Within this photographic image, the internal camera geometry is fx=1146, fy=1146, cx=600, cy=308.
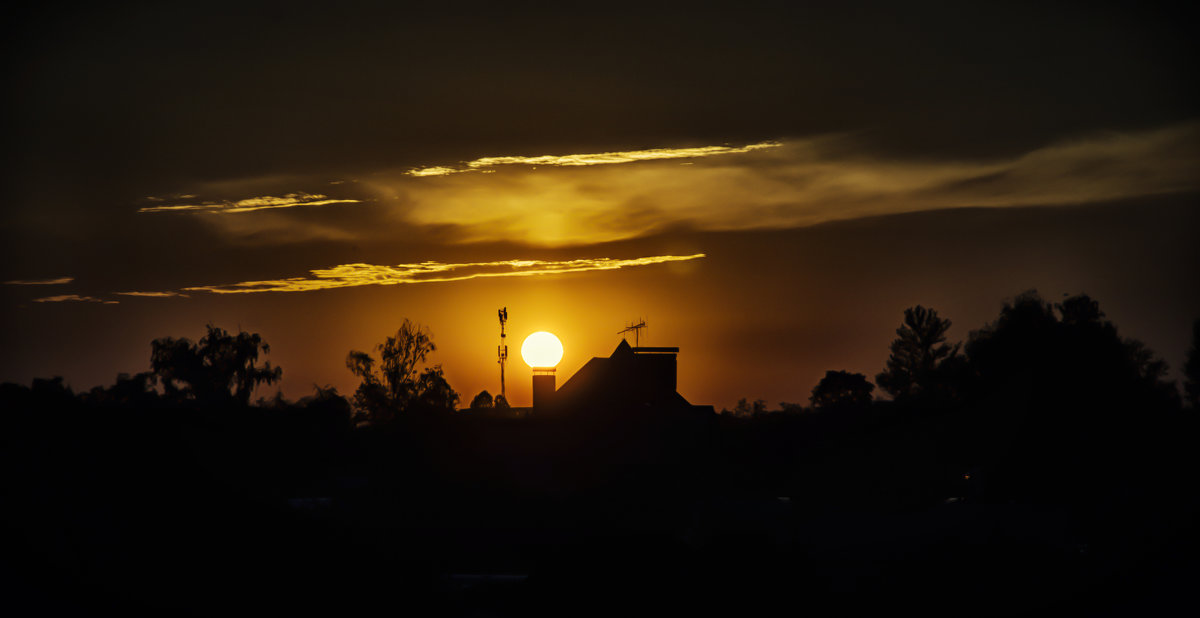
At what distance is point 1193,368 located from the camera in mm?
108375

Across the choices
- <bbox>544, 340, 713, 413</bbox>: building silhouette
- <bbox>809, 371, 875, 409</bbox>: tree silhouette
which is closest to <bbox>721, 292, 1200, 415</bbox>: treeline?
<bbox>544, 340, 713, 413</bbox>: building silhouette

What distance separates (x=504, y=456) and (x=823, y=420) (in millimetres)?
36205

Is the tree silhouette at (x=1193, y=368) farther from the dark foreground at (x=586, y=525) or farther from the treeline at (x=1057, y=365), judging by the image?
the dark foreground at (x=586, y=525)

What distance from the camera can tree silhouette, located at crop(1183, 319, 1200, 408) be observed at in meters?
108

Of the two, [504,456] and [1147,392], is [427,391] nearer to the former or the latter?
[504,456]

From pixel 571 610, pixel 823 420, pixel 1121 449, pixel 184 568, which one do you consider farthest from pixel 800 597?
pixel 823 420

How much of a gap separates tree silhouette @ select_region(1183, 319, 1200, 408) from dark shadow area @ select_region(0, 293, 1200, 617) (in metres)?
30.2

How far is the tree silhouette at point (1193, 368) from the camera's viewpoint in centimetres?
10812

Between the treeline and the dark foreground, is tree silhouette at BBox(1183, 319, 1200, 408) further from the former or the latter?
the dark foreground

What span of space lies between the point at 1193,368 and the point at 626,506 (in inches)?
3198

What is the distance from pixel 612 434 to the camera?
169 ft

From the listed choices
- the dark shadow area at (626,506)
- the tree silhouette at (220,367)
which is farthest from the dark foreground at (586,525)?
the tree silhouette at (220,367)

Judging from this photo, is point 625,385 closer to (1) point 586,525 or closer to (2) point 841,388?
(1) point 586,525

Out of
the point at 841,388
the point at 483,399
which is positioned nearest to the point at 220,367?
the point at 483,399
